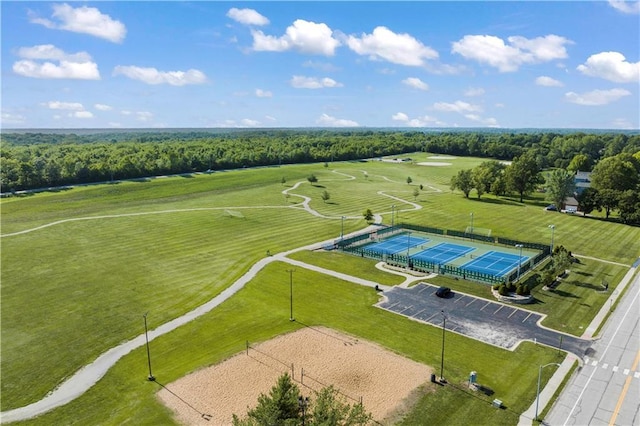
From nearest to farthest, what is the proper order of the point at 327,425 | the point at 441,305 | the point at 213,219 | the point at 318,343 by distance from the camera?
the point at 327,425, the point at 318,343, the point at 441,305, the point at 213,219

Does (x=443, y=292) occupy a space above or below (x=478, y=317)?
above

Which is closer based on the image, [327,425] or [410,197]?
[327,425]

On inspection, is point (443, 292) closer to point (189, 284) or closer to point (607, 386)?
point (607, 386)

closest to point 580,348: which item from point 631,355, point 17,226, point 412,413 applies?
point 631,355

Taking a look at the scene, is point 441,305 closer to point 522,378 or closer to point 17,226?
point 522,378

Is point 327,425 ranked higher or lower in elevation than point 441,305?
higher

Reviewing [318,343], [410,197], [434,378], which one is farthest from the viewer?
[410,197]

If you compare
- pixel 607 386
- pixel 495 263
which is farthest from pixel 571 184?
pixel 607 386

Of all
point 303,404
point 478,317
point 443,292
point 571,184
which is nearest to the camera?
point 303,404

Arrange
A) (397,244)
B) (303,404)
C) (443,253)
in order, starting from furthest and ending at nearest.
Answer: (397,244)
(443,253)
(303,404)
